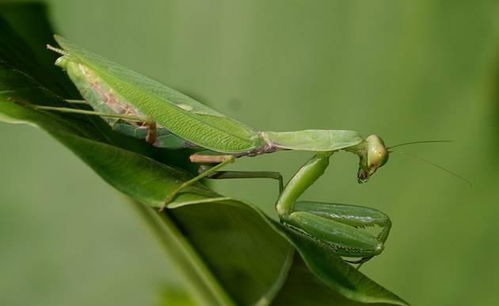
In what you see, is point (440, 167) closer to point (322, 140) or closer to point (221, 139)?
point (322, 140)

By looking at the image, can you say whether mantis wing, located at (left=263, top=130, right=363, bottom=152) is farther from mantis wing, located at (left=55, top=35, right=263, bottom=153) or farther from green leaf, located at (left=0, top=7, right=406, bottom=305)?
green leaf, located at (left=0, top=7, right=406, bottom=305)

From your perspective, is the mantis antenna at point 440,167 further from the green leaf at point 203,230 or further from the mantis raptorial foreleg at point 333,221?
the green leaf at point 203,230

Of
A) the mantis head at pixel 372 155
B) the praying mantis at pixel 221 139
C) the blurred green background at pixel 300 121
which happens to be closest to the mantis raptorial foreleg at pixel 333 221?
the praying mantis at pixel 221 139

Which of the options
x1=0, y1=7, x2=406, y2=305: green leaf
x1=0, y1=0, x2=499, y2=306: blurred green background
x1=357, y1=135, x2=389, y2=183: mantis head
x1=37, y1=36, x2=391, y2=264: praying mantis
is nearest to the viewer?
x1=0, y1=7, x2=406, y2=305: green leaf

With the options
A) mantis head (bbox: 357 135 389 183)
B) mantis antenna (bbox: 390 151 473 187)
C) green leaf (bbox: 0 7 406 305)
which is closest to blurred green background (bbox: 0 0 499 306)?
mantis antenna (bbox: 390 151 473 187)

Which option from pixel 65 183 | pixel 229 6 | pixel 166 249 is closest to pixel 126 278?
pixel 65 183

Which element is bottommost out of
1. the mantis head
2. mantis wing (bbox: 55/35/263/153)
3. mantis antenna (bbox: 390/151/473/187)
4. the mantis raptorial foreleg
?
the mantis raptorial foreleg

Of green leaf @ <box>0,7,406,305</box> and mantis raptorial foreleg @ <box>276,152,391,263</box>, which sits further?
mantis raptorial foreleg @ <box>276,152,391,263</box>

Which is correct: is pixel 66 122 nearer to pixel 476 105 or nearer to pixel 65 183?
pixel 65 183
